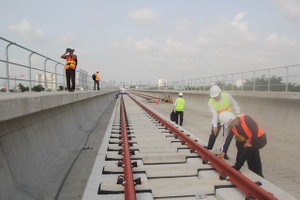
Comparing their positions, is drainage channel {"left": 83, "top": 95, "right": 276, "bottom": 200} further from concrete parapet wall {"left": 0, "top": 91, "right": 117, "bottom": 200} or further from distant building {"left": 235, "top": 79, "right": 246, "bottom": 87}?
distant building {"left": 235, "top": 79, "right": 246, "bottom": 87}

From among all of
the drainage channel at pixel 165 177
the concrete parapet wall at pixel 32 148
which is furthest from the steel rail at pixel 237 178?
the concrete parapet wall at pixel 32 148

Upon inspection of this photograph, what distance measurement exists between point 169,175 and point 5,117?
339cm

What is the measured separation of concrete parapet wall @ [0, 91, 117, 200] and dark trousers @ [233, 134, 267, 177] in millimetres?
3682

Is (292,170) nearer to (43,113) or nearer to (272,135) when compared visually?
(272,135)

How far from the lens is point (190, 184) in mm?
5637

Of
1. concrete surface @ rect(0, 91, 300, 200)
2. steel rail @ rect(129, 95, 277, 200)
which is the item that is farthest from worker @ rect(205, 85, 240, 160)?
concrete surface @ rect(0, 91, 300, 200)

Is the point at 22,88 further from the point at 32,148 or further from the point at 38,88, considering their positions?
the point at 32,148

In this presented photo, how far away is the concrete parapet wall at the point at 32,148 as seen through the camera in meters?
4.77

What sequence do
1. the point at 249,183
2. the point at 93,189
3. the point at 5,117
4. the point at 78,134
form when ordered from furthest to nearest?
the point at 78,134
the point at 93,189
the point at 249,183
the point at 5,117

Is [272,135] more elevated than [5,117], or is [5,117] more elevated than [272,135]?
[5,117]

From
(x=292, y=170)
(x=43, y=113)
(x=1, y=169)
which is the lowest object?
(x=292, y=170)

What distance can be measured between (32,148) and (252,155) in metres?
4.35

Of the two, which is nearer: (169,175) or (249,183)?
(249,183)

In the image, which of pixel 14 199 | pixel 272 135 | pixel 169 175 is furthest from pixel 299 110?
pixel 14 199
